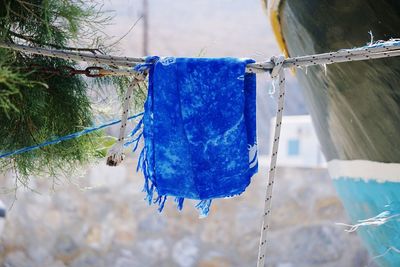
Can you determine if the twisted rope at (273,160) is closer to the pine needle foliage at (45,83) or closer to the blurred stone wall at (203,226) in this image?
the pine needle foliage at (45,83)

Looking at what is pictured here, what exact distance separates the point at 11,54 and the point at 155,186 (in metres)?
0.54

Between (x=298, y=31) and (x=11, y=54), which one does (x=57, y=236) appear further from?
(x=11, y=54)

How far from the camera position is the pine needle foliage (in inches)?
69.3

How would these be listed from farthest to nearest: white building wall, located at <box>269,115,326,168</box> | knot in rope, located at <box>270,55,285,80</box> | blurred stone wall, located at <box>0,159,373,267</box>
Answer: white building wall, located at <box>269,115,326,168</box> → blurred stone wall, located at <box>0,159,373,267</box> → knot in rope, located at <box>270,55,285,80</box>

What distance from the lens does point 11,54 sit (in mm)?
1723

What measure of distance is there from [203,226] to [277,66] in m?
6.05

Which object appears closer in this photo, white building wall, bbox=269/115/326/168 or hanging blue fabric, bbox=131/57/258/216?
hanging blue fabric, bbox=131/57/258/216

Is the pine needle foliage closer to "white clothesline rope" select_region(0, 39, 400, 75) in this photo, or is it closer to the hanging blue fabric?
"white clothesline rope" select_region(0, 39, 400, 75)

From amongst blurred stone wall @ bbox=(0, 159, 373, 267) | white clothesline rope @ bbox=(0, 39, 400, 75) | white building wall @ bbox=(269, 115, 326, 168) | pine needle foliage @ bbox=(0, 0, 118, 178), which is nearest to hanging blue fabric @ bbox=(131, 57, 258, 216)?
white clothesline rope @ bbox=(0, 39, 400, 75)

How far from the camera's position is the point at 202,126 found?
1.61 meters

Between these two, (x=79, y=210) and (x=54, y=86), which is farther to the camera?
(x=79, y=210)

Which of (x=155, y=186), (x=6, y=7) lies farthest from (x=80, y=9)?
(x=155, y=186)

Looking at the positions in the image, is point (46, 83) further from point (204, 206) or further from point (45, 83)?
point (204, 206)

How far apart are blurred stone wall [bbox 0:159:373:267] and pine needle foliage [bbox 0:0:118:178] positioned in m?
5.04
